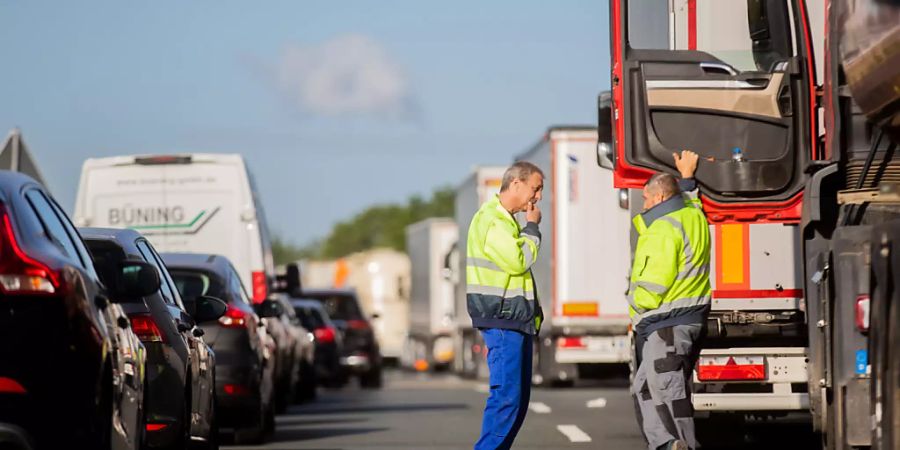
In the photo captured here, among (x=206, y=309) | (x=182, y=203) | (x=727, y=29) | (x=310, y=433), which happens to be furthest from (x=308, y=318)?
(x=206, y=309)

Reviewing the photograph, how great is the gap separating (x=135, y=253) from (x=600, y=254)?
1645 cm

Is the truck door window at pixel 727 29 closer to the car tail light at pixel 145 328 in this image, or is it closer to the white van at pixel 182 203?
the car tail light at pixel 145 328

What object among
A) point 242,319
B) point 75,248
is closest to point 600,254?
point 242,319

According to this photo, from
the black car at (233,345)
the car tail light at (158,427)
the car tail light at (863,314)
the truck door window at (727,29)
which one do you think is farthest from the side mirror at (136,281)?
the black car at (233,345)

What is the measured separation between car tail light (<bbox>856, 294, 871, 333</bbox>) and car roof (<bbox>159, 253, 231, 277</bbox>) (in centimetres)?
758

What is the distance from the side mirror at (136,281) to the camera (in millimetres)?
9086

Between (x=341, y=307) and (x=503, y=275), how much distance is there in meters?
24.9

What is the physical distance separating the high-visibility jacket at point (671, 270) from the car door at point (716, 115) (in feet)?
→ 5.32

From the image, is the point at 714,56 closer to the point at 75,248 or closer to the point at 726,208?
the point at 726,208

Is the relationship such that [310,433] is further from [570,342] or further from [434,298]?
[434,298]

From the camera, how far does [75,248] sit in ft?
28.7

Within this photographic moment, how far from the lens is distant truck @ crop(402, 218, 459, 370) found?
44656 mm

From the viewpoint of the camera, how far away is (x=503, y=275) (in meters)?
11.0

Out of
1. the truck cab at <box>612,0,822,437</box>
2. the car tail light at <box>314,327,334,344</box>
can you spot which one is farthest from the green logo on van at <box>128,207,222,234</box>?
the truck cab at <box>612,0,822,437</box>
